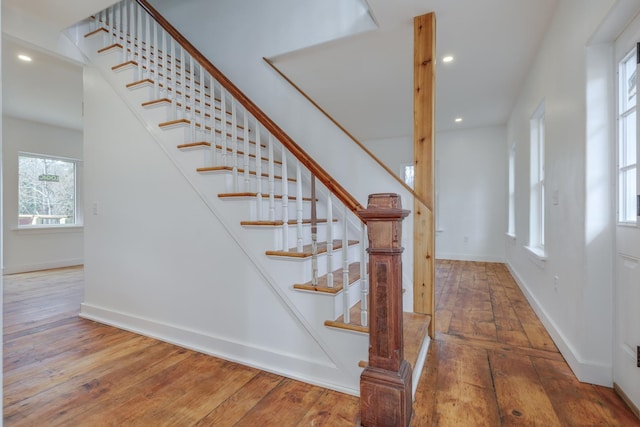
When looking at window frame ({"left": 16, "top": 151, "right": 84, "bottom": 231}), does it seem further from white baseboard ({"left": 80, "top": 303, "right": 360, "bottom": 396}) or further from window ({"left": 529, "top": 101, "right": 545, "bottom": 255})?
window ({"left": 529, "top": 101, "right": 545, "bottom": 255})

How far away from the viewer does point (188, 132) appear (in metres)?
2.35

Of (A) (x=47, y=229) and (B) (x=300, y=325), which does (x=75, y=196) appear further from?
(B) (x=300, y=325)

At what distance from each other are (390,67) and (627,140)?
2.18 metres

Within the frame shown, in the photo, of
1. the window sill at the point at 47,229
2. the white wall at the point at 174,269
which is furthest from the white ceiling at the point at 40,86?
the window sill at the point at 47,229

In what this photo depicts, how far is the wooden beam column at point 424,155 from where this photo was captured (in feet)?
7.39

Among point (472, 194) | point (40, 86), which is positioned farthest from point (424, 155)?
point (40, 86)

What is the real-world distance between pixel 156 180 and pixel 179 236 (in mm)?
503

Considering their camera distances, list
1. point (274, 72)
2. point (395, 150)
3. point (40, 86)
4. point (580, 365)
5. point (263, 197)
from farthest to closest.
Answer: point (395, 150) < point (40, 86) < point (274, 72) < point (263, 197) < point (580, 365)

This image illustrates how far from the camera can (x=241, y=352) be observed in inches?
81.3

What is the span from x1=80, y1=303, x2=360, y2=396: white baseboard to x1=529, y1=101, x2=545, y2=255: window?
2.58 m

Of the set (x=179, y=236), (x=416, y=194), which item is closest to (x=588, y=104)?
(x=416, y=194)

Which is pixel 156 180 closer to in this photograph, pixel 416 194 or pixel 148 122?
pixel 148 122

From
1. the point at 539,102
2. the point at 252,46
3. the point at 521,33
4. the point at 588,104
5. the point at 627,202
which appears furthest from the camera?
the point at 252,46

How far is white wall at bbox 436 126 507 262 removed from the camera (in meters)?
5.50
